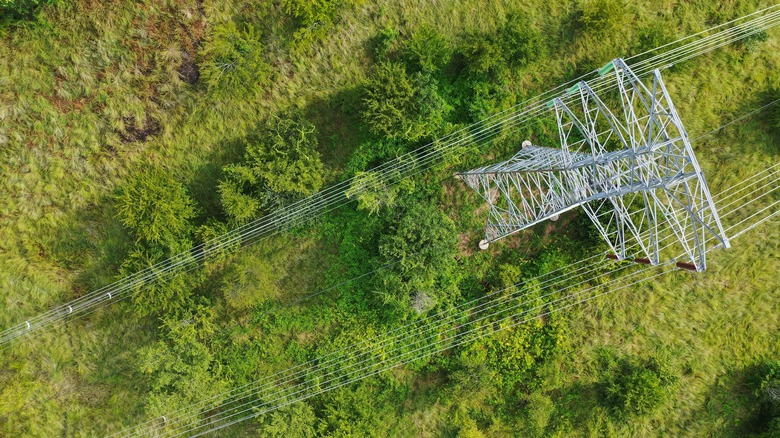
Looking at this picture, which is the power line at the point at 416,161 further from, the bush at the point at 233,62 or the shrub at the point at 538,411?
the shrub at the point at 538,411

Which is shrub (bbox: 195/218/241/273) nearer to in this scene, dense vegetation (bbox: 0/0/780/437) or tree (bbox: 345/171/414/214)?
dense vegetation (bbox: 0/0/780/437)

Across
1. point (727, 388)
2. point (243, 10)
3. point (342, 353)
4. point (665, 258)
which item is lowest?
point (727, 388)

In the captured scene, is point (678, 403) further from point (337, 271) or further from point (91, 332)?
point (91, 332)

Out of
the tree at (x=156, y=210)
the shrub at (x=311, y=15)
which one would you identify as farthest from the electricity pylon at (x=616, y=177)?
the tree at (x=156, y=210)

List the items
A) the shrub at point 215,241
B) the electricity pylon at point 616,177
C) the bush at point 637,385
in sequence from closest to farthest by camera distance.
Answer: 1. the electricity pylon at point 616,177
2. the bush at point 637,385
3. the shrub at point 215,241

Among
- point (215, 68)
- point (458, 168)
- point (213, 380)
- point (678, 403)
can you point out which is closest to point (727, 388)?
point (678, 403)

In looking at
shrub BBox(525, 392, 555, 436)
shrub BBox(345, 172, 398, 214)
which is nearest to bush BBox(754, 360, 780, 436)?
shrub BBox(525, 392, 555, 436)

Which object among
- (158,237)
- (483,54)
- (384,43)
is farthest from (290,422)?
(483,54)
